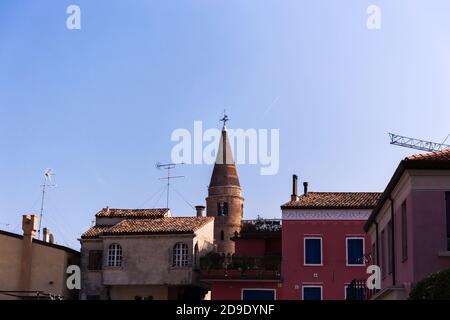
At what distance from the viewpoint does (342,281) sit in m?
46.4

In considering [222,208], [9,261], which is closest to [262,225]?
[9,261]

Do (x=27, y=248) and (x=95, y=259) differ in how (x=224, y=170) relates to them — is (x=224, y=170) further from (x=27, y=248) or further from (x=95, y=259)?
(x=27, y=248)

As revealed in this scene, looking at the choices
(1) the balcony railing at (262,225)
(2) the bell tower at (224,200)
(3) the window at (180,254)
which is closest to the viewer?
→ (3) the window at (180,254)

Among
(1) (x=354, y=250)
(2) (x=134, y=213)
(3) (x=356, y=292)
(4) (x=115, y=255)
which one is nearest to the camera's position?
(3) (x=356, y=292)

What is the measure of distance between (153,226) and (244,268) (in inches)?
286

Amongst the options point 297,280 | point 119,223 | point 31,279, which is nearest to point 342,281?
point 297,280

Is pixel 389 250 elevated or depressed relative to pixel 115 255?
depressed

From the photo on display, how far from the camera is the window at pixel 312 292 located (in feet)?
152

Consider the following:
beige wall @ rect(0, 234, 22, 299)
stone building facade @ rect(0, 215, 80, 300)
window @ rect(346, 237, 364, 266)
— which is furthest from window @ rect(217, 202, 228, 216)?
window @ rect(346, 237, 364, 266)

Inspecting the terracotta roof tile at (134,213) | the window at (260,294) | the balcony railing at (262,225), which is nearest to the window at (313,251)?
the window at (260,294)

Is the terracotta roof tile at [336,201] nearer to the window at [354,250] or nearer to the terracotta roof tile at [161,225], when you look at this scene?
the window at [354,250]

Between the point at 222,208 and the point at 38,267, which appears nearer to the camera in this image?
the point at 38,267

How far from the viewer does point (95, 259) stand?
2057 inches

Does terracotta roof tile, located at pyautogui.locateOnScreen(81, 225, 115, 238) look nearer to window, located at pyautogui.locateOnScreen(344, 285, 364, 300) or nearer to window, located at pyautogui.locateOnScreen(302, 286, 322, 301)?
window, located at pyautogui.locateOnScreen(302, 286, 322, 301)
